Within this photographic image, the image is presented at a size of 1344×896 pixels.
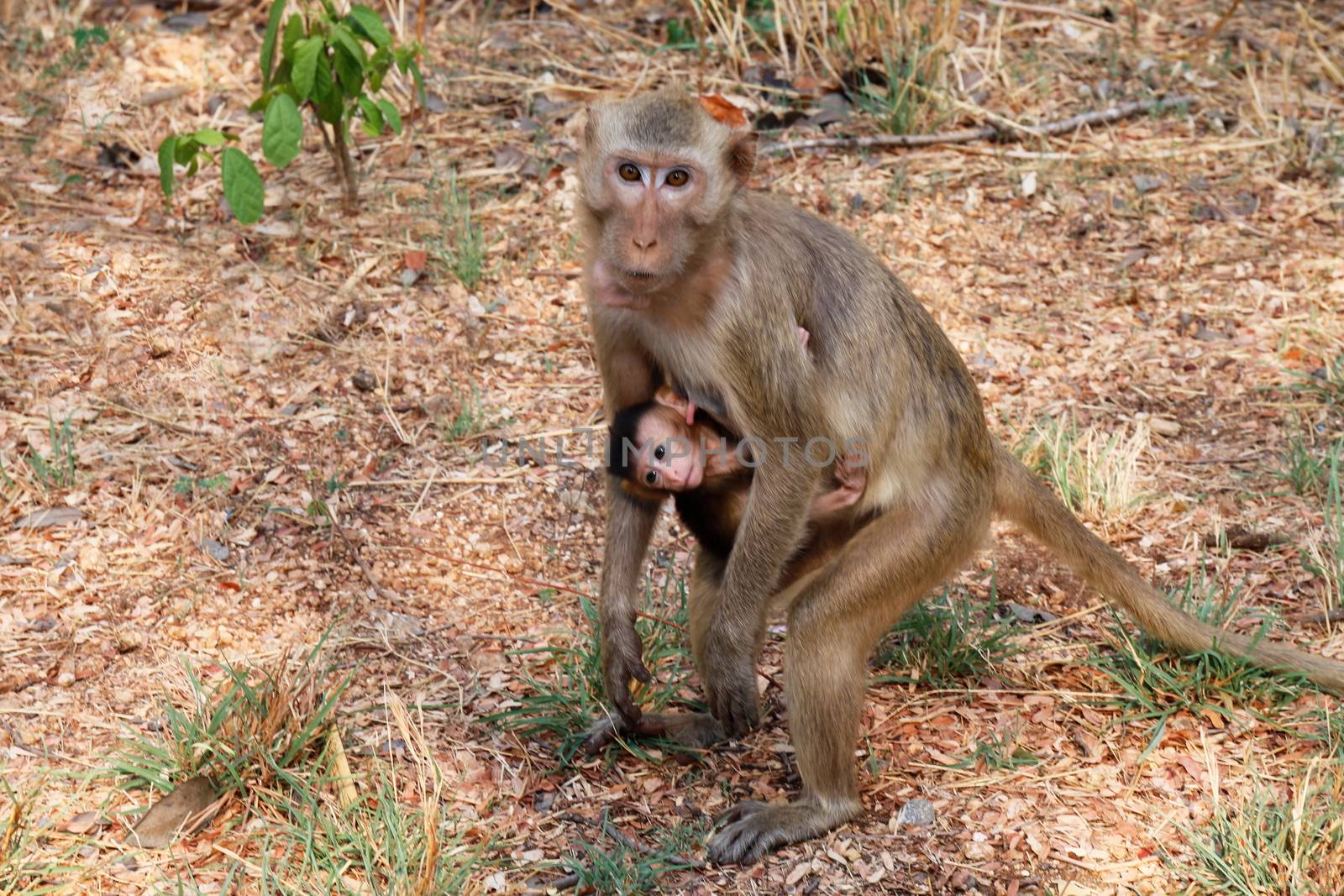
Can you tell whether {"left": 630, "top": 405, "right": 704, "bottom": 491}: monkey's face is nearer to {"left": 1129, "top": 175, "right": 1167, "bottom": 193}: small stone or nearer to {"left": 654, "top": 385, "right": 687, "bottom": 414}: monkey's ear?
{"left": 654, "top": 385, "right": 687, "bottom": 414}: monkey's ear

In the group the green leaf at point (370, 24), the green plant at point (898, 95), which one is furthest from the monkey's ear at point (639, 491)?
the green plant at point (898, 95)

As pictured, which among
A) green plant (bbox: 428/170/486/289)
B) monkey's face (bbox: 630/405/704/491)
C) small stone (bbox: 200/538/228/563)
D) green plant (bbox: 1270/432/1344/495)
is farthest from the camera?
green plant (bbox: 428/170/486/289)

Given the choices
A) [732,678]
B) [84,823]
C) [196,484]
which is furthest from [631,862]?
[196,484]

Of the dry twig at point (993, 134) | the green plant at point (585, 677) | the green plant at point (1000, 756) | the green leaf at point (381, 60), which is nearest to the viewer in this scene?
the green plant at point (1000, 756)

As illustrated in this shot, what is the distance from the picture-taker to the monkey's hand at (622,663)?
418cm

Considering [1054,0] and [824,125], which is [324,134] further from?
[1054,0]

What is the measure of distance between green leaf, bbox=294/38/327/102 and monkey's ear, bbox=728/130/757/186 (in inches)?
101

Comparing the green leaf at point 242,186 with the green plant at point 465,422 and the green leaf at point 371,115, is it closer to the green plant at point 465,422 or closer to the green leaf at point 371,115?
the green leaf at point 371,115

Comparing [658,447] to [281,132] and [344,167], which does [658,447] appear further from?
[344,167]

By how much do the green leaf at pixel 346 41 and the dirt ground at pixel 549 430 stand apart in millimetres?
1001

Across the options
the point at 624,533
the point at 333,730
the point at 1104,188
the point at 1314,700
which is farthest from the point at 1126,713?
the point at 1104,188

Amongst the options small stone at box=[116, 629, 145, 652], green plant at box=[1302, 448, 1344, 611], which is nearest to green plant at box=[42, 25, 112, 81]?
small stone at box=[116, 629, 145, 652]

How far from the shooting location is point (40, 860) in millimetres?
3588

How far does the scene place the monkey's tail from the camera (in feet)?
13.8
